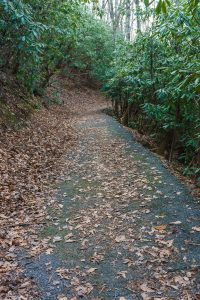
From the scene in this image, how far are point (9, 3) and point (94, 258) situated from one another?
19.0 feet

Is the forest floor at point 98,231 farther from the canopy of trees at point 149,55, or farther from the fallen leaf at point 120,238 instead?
the canopy of trees at point 149,55

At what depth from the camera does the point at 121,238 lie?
17.6 feet

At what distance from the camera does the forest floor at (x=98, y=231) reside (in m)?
4.20

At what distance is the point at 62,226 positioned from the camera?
588 centimetres

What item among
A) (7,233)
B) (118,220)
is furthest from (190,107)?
(7,233)

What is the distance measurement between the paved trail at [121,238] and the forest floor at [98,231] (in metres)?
0.01

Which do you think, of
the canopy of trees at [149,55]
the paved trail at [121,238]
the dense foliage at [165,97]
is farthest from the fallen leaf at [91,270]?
the dense foliage at [165,97]

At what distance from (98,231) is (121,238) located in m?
0.47

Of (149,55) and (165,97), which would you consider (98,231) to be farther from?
(149,55)

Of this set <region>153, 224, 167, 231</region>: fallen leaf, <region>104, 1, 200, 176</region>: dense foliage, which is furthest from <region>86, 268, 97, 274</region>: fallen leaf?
<region>104, 1, 200, 176</region>: dense foliage

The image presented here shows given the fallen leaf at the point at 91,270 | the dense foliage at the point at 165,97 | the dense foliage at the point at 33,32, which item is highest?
the dense foliage at the point at 33,32

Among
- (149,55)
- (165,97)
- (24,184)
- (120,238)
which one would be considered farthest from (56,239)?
(149,55)

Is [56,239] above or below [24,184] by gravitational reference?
below

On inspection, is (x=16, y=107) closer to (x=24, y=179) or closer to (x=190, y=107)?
(x=24, y=179)
